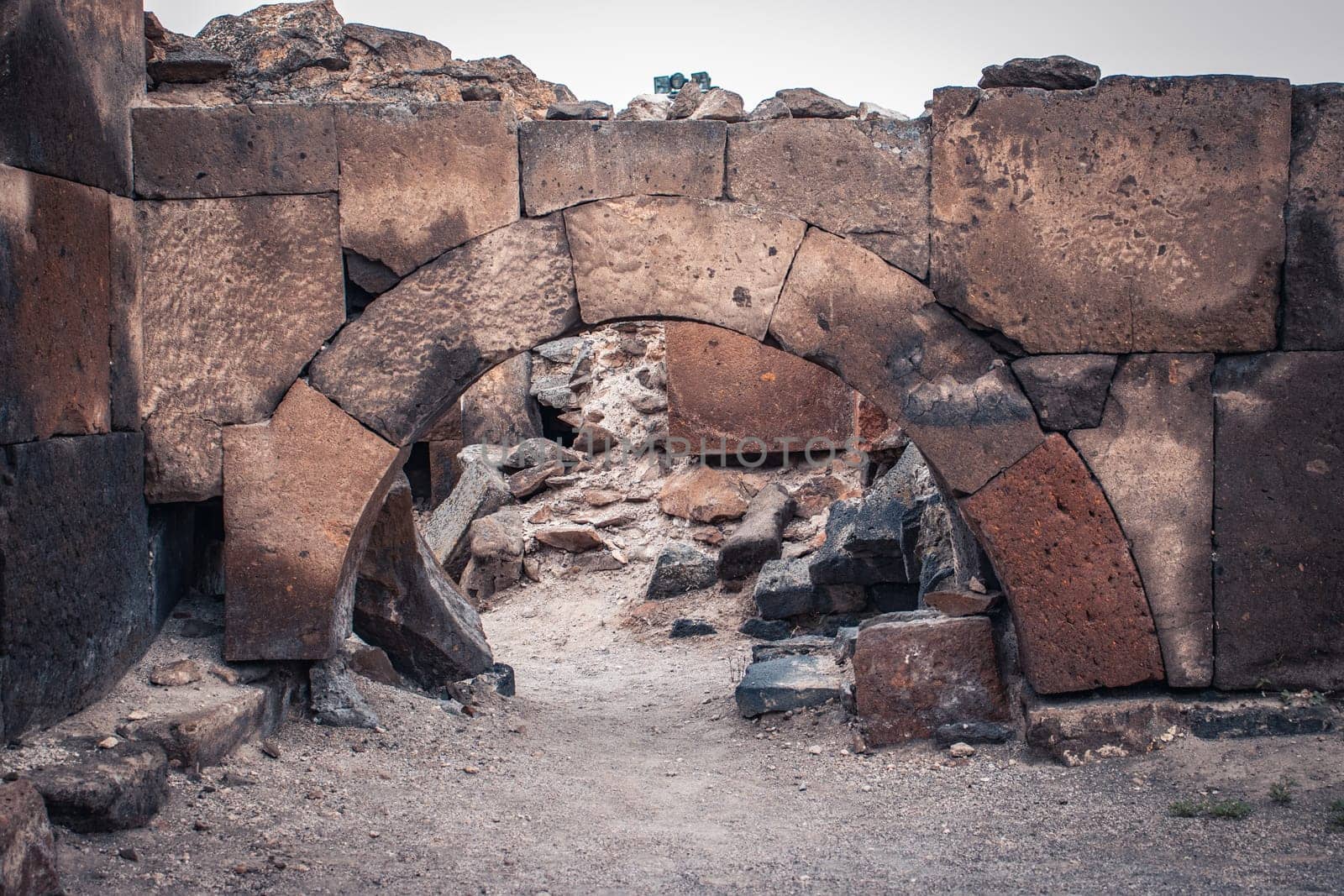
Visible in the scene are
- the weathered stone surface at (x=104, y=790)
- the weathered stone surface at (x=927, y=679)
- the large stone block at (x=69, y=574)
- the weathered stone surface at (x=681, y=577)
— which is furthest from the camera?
the weathered stone surface at (x=681, y=577)

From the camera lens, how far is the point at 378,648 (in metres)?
4.46

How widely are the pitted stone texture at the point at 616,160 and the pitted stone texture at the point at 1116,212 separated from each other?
0.78 metres

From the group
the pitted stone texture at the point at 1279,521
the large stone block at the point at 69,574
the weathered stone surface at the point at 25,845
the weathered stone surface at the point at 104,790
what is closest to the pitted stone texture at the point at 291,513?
the large stone block at the point at 69,574

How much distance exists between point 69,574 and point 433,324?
1.34m

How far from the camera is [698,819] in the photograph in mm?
3471

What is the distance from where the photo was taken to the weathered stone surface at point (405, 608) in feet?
15.6

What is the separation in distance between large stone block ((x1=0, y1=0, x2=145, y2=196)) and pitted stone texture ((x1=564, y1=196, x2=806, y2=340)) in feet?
4.88

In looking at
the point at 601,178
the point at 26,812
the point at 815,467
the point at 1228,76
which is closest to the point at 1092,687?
the point at 1228,76

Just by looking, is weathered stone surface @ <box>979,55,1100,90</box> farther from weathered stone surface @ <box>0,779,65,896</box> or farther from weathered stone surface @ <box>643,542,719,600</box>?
weathered stone surface @ <box>643,542,719,600</box>

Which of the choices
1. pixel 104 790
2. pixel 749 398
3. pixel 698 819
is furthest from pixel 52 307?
pixel 749 398

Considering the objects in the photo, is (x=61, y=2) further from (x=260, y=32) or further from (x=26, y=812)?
(x=26, y=812)

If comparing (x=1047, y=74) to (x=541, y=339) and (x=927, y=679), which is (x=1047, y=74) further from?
(x=927, y=679)

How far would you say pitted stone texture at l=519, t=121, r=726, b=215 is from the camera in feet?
12.3

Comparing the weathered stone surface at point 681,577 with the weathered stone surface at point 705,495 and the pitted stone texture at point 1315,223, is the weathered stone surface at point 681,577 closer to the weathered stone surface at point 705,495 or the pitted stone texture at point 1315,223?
the weathered stone surface at point 705,495
